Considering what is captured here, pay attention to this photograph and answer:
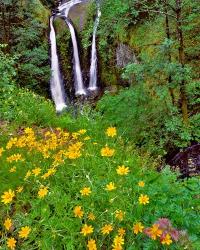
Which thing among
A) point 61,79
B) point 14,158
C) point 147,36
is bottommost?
point 61,79

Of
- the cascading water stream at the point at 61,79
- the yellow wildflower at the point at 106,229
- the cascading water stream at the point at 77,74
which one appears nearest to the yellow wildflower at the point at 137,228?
the yellow wildflower at the point at 106,229

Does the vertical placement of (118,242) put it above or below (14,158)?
below

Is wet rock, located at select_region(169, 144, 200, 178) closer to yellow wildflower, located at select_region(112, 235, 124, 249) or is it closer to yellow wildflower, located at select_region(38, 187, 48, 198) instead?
yellow wildflower, located at select_region(38, 187, 48, 198)

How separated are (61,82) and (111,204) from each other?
1150 cm

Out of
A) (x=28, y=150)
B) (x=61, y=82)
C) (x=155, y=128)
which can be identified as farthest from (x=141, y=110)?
(x=61, y=82)

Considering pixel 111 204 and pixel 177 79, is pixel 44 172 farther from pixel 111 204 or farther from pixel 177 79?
pixel 177 79

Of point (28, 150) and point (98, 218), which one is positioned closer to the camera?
point (98, 218)

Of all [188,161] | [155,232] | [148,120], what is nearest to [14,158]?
[155,232]

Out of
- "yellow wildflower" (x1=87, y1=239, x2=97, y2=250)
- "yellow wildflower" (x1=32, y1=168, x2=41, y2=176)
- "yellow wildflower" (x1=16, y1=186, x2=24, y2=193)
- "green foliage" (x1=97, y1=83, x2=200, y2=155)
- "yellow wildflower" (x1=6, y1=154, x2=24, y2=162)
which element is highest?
"yellow wildflower" (x1=6, y1=154, x2=24, y2=162)

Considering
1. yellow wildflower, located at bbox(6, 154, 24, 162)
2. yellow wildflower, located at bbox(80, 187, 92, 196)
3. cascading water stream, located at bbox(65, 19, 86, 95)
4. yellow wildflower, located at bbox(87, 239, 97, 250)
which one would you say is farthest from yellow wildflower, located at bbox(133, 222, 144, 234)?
cascading water stream, located at bbox(65, 19, 86, 95)

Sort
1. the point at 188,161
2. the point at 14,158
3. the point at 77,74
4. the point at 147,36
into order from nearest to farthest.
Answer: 1. the point at 14,158
2. the point at 188,161
3. the point at 147,36
4. the point at 77,74

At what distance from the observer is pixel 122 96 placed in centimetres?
795

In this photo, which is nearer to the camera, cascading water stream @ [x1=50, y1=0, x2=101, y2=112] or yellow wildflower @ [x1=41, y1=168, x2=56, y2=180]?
yellow wildflower @ [x1=41, y1=168, x2=56, y2=180]

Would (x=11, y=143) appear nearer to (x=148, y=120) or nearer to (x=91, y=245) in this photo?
(x=91, y=245)
